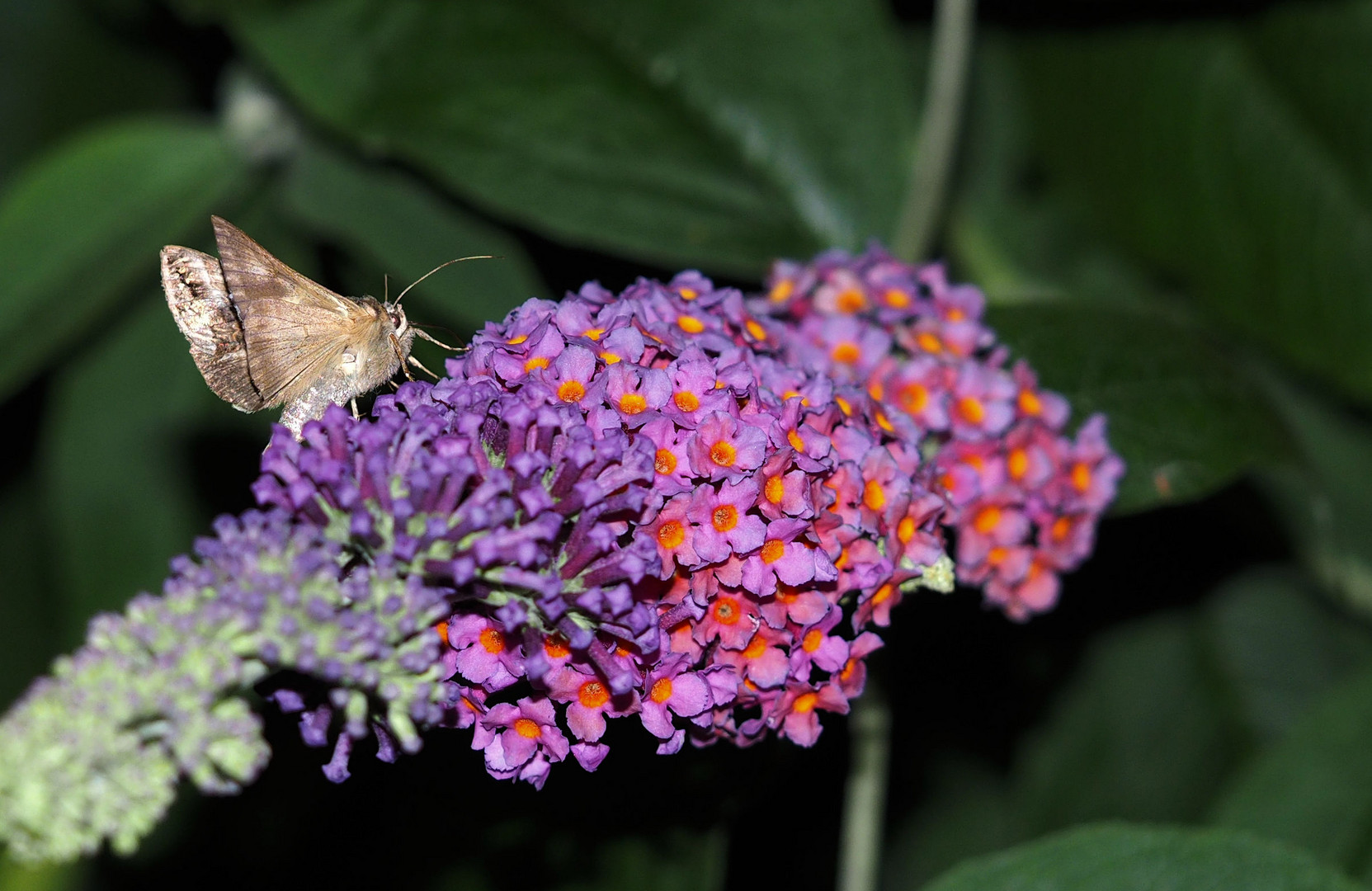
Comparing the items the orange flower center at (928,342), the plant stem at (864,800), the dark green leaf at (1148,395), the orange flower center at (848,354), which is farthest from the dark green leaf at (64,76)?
the plant stem at (864,800)

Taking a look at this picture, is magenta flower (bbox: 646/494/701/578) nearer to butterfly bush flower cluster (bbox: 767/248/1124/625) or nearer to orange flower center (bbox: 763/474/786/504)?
orange flower center (bbox: 763/474/786/504)

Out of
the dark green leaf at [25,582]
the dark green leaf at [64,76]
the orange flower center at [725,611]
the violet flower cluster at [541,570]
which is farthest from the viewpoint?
the dark green leaf at [64,76]

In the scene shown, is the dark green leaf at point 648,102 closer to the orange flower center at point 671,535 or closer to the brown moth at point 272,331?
the brown moth at point 272,331

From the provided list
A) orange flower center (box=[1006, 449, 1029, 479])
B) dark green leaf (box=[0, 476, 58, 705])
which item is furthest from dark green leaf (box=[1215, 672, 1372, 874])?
dark green leaf (box=[0, 476, 58, 705])

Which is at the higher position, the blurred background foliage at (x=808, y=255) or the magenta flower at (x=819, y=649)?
the blurred background foliage at (x=808, y=255)

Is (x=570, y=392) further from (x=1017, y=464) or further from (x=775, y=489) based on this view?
(x=1017, y=464)

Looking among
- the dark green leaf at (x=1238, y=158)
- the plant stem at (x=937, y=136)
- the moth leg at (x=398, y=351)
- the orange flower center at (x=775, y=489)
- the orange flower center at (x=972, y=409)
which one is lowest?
the moth leg at (x=398, y=351)

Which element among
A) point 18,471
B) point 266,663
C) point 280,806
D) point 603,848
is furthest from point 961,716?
point 18,471
